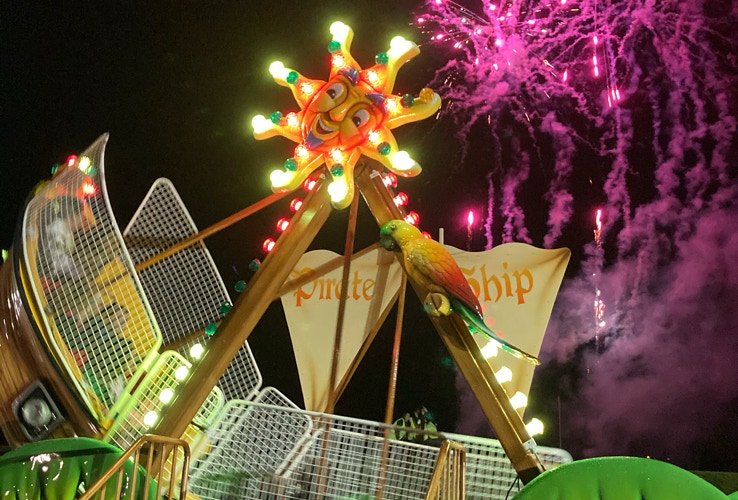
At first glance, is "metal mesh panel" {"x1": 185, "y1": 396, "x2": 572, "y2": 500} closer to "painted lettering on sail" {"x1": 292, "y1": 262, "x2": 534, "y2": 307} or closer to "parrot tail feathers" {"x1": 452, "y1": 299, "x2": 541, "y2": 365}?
"parrot tail feathers" {"x1": 452, "y1": 299, "x2": 541, "y2": 365}

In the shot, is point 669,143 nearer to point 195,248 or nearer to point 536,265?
point 536,265

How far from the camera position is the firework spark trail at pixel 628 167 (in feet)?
9.77

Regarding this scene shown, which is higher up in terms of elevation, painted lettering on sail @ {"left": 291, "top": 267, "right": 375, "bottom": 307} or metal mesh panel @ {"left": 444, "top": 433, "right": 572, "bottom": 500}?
painted lettering on sail @ {"left": 291, "top": 267, "right": 375, "bottom": 307}

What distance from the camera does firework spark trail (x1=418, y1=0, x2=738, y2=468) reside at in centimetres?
298

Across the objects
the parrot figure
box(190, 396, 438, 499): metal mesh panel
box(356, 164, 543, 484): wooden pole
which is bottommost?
box(190, 396, 438, 499): metal mesh panel

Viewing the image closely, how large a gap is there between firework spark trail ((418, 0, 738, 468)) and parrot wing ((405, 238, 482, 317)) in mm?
1671

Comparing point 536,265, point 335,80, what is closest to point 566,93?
point 536,265

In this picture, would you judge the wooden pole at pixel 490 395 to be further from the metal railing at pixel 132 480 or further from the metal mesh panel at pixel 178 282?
the metal mesh panel at pixel 178 282

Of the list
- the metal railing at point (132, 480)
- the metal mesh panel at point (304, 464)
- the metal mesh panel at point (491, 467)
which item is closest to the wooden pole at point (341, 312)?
the metal mesh panel at point (304, 464)

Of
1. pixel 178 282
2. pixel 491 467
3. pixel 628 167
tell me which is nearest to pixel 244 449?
pixel 491 467

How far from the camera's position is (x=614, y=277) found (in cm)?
313

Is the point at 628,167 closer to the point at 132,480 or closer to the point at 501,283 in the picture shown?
the point at 501,283

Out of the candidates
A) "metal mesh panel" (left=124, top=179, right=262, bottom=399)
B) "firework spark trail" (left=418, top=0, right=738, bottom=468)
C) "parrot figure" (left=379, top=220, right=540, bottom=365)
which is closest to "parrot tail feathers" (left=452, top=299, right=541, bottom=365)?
"parrot figure" (left=379, top=220, right=540, bottom=365)

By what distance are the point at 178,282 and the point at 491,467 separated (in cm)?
139
